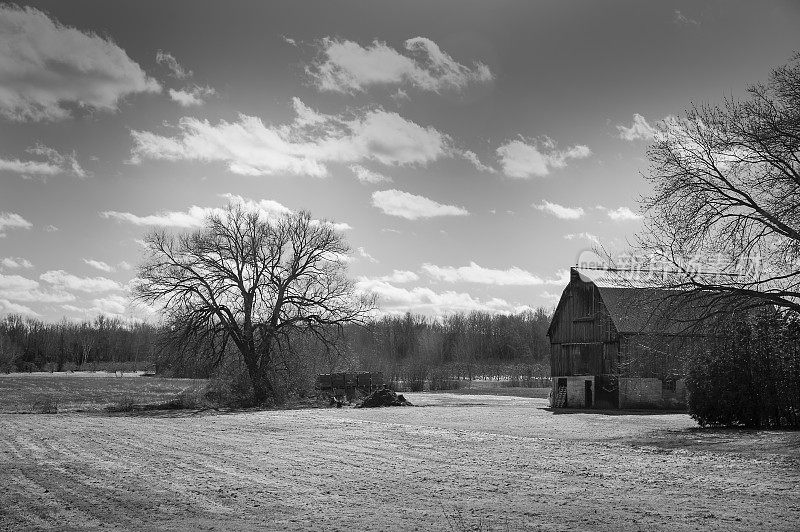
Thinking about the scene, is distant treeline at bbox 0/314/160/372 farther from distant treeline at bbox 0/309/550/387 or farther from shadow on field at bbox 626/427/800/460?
shadow on field at bbox 626/427/800/460

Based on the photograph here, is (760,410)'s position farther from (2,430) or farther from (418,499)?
(2,430)

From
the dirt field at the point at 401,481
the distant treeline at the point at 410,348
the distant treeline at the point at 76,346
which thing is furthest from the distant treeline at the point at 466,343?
the dirt field at the point at 401,481

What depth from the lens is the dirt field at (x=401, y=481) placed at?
32.9 feet

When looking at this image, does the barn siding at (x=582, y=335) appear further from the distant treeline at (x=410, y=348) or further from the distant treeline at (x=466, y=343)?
the distant treeline at (x=466, y=343)

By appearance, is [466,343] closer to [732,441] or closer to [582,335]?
[582,335]

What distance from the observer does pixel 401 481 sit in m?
13.6

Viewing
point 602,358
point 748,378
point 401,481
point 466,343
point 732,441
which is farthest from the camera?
point 466,343

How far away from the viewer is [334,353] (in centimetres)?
5031

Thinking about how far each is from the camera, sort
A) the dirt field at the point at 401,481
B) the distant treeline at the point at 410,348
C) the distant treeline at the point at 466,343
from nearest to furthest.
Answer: the dirt field at the point at 401,481, the distant treeline at the point at 410,348, the distant treeline at the point at 466,343

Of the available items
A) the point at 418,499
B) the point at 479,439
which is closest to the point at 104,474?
the point at 418,499

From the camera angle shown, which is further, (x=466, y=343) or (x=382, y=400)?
(x=466, y=343)

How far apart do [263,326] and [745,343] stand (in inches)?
1180

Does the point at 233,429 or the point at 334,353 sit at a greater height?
the point at 334,353

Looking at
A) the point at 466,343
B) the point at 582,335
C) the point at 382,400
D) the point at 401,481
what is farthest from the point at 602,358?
the point at 466,343
